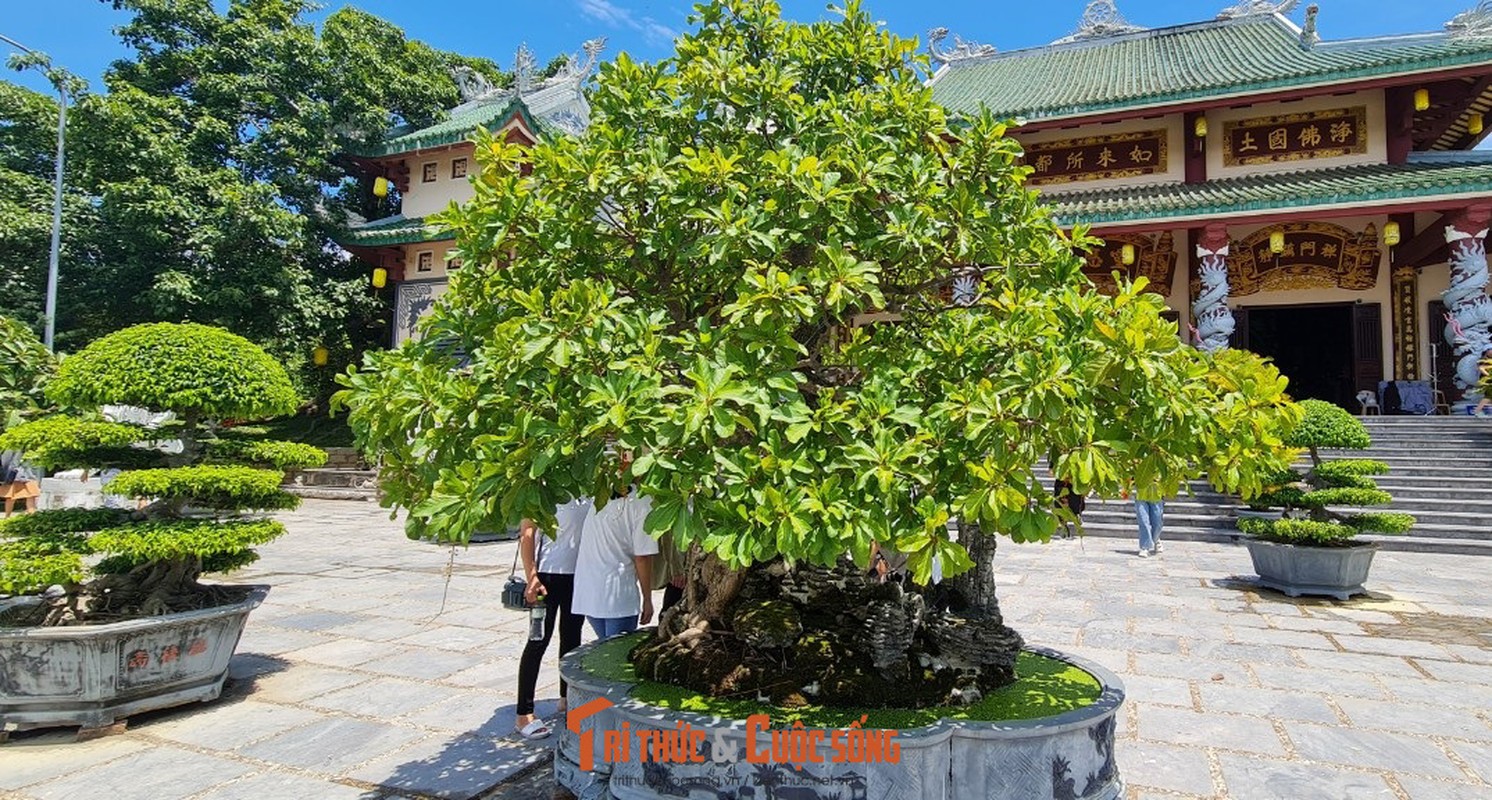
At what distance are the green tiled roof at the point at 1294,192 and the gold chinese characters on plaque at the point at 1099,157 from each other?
85cm

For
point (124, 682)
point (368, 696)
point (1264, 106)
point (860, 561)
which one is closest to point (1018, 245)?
point (860, 561)

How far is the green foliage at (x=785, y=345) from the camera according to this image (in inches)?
81.0

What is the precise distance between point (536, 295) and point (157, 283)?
69.8ft

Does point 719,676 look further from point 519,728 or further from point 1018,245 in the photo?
point 1018,245

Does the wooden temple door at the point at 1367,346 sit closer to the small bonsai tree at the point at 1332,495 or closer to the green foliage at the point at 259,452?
the small bonsai tree at the point at 1332,495

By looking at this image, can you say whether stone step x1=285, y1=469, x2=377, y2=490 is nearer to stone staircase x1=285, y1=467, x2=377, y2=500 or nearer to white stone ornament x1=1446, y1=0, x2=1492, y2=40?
stone staircase x1=285, y1=467, x2=377, y2=500

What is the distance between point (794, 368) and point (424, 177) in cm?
2078

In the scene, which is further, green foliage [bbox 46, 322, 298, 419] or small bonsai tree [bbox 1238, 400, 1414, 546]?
small bonsai tree [bbox 1238, 400, 1414, 546]

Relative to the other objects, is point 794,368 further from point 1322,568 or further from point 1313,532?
point 1322,568

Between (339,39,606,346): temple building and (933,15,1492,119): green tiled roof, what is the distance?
10.5 meters

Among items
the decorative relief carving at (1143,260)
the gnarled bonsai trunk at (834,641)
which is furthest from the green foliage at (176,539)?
the decorative relief carving at (1143,260)

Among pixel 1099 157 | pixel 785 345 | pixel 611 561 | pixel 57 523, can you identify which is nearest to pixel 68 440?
pixel 57 523

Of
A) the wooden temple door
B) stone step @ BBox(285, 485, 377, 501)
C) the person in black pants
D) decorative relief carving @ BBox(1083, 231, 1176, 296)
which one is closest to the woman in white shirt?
the person in black pants

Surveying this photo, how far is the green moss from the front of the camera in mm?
2793
